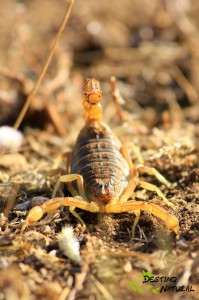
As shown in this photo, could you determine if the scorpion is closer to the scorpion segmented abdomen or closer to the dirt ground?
the scorpion segmented abdomen

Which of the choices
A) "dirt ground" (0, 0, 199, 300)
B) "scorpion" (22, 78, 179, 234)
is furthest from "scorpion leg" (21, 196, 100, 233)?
"dirt ground" (0, 0, 199, 300)

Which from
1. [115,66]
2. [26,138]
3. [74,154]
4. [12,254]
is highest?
[115,66]

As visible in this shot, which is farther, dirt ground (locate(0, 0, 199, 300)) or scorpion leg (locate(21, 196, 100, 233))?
scorpion leg (locate(21, 196, 100, 233))

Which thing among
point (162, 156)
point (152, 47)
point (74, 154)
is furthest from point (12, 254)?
point (152, 47)

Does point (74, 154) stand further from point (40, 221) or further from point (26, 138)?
point (26, 138)

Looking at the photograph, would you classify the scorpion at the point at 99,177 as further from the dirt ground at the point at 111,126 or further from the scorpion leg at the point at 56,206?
the dirt ground at the point at 111,126

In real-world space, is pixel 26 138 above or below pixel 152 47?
below

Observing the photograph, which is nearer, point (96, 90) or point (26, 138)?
point (96, 90)
